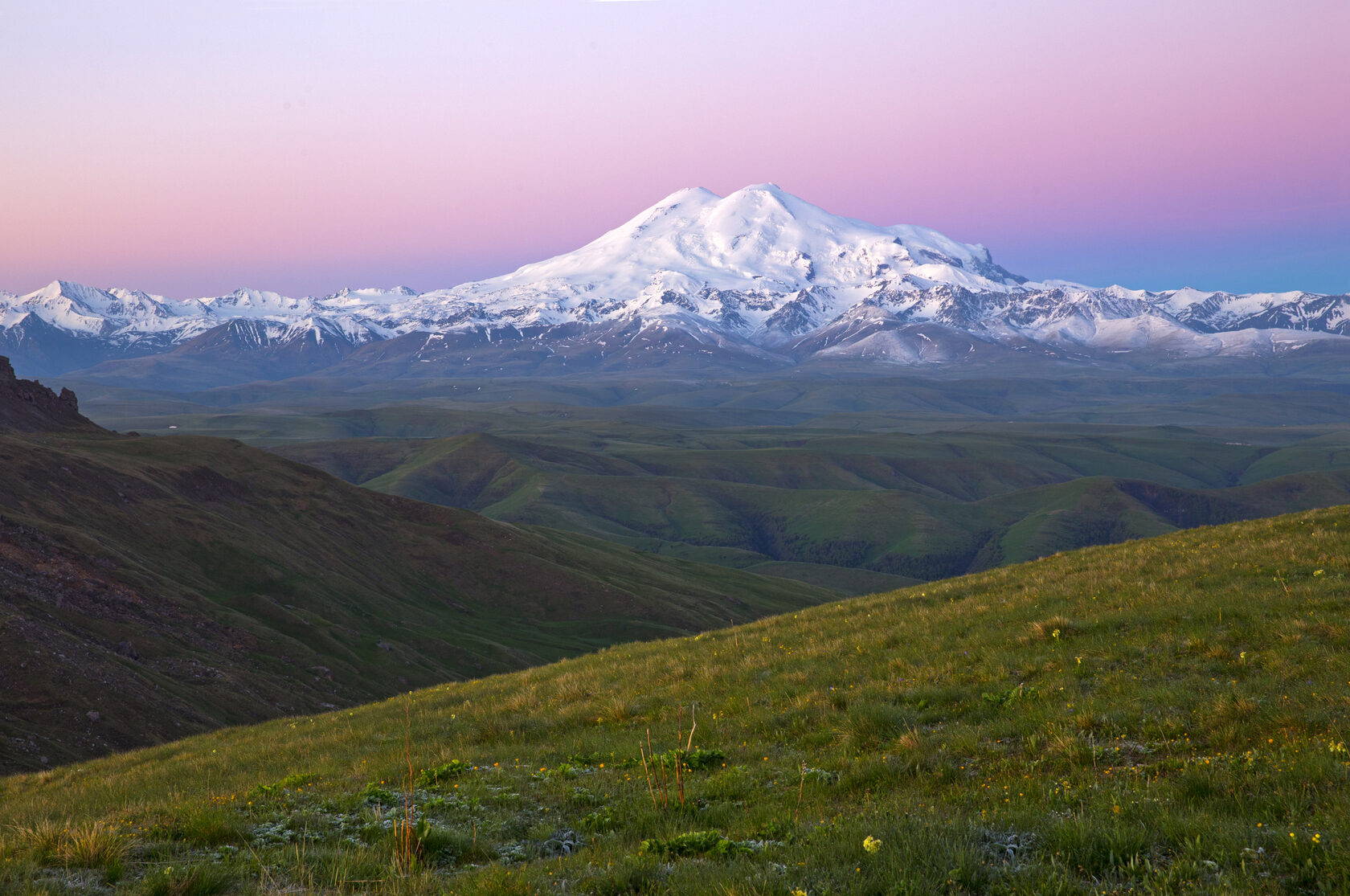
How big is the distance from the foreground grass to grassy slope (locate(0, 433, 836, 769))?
22.4 m

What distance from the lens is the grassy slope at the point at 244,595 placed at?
39094 millimetres

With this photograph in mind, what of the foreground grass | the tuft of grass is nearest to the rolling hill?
the foreground grass

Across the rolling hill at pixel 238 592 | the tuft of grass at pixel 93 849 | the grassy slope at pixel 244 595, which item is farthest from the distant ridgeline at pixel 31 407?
the tuft of grass at pixel 93 849

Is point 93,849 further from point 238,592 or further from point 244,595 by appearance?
point 238,592

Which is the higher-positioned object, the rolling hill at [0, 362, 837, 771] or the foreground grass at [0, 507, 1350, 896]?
the foreground grass at [0, 507, 1350, 896]

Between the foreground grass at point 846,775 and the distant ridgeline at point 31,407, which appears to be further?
the distant ridgeline at point 31,407

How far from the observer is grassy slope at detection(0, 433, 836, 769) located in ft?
128

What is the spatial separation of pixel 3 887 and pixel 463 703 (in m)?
13.4

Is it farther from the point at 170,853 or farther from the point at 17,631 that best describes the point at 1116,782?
the point at 17,631

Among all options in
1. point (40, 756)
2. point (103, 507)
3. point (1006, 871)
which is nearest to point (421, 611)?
point (103, 507)

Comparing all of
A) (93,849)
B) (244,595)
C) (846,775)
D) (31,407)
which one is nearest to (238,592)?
(244,595)

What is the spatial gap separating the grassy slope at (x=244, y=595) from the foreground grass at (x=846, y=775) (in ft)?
73.5

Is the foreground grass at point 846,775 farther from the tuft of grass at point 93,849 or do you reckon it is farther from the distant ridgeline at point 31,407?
the distant ridgeline at point 31,407

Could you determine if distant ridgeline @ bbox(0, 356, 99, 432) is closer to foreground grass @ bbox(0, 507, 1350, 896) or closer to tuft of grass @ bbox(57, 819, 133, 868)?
foreground grass @ bbox(0, 507, 1350, 896)
